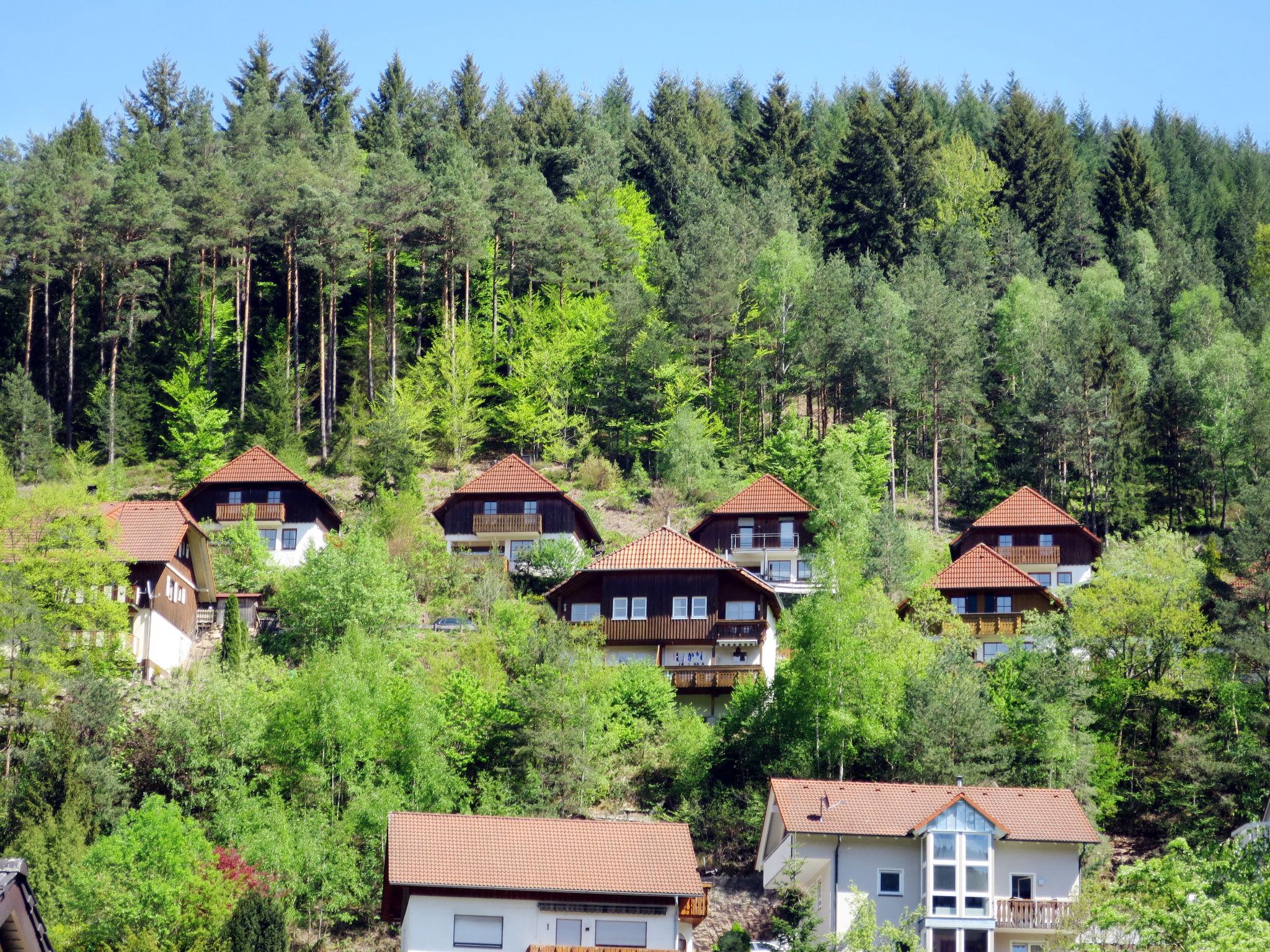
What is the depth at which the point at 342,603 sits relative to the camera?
210ft

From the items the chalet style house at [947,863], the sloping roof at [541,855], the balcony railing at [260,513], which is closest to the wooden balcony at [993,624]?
the chalet style house at [947,863]

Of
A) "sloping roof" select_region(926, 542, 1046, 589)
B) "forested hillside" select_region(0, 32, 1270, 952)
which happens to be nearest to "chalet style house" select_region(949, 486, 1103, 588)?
"forested hillside" select_region(0, 32, 1270, 952)

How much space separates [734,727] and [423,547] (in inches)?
885

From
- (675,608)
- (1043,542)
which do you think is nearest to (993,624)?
Result: (1043,542)

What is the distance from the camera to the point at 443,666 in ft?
202

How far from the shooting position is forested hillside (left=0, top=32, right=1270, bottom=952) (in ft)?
176

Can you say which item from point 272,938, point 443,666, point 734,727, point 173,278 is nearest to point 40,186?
point 173,278

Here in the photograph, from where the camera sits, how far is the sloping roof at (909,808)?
4897 centimetres

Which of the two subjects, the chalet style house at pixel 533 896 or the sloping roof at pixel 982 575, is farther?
the sloping roof at pixel 982 575

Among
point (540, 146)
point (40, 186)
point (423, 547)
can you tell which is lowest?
point (423, 547)

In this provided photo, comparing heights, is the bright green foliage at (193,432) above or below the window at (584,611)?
above

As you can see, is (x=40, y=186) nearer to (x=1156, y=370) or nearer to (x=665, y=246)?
(x=665, y=246)

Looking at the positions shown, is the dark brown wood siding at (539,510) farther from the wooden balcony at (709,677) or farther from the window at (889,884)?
the window at (889,884)

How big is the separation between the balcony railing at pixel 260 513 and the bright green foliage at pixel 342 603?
1324 centimetres
